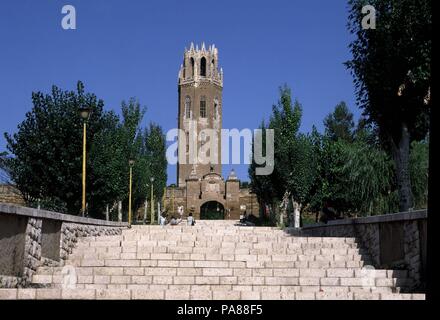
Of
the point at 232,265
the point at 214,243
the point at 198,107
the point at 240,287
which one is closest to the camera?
the point at 240,287

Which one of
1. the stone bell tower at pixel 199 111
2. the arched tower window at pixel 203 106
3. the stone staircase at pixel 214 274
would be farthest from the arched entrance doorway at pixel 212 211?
the stone staircase at pixel 214 274

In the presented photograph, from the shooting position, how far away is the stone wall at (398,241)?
33.9 ft

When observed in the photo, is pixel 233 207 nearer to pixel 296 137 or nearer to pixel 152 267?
pixel 296 137

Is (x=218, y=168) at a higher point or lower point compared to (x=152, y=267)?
higher

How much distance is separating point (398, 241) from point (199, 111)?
75.5 metres

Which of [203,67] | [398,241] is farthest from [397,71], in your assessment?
[203,67]

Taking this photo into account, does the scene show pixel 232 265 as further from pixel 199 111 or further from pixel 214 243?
pixel 199 111

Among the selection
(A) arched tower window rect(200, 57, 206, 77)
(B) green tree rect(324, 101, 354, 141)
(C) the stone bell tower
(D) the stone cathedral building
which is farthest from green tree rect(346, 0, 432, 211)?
(A) arched tower window rect(200, 57, 206, 77)

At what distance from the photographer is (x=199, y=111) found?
86.3 m

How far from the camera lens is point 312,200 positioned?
4056cm

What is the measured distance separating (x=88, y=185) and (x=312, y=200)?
716 inches

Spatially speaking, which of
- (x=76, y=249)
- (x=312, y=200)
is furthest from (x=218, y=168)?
(x=76, y=249)

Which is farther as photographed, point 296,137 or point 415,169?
point 296,137
